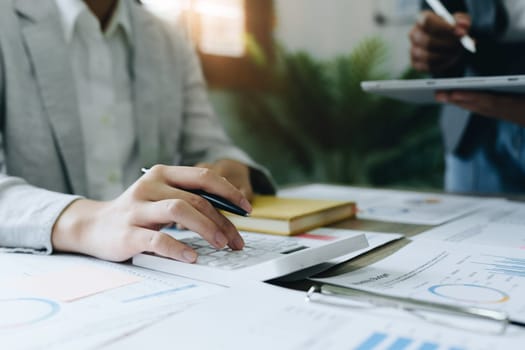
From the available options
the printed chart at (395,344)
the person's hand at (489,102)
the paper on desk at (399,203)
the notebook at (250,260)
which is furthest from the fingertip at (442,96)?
the printed chart at (395,344)

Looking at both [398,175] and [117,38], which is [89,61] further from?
[398,175]

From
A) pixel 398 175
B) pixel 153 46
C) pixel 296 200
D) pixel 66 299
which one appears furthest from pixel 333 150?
pixel 66 299

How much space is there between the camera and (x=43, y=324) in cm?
38

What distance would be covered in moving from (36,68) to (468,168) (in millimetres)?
1049

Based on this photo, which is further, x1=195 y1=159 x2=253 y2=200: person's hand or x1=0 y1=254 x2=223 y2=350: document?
x1=195 y1=159 x2=253 y2=200: person's hand

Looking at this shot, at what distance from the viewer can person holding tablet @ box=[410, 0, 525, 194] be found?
42.9 inches

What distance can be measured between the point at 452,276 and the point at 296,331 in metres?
0.21

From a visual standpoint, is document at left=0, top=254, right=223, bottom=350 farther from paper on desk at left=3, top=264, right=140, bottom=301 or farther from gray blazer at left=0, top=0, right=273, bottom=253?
gray blazer at left=0, top=0, right=273, bottom=253

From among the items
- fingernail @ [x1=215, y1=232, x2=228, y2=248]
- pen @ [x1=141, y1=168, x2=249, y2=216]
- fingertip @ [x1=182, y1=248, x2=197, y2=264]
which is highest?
pen @ [x1=141, y1=168, x2=249, y2=216]

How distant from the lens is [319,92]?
108 inches

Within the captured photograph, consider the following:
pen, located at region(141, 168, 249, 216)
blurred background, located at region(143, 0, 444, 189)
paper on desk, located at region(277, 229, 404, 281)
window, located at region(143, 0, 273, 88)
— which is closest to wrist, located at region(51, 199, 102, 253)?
pen, located at region(141, 168, 249, 216)

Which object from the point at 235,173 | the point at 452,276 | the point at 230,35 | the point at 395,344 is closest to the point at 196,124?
the point at 235,173

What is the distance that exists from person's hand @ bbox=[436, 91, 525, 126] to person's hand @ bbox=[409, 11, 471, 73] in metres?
0.19

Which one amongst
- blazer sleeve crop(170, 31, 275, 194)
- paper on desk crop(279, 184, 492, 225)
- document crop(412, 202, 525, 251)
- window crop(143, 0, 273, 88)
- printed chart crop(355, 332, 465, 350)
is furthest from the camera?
window crop(143, 0, 273, 88)
